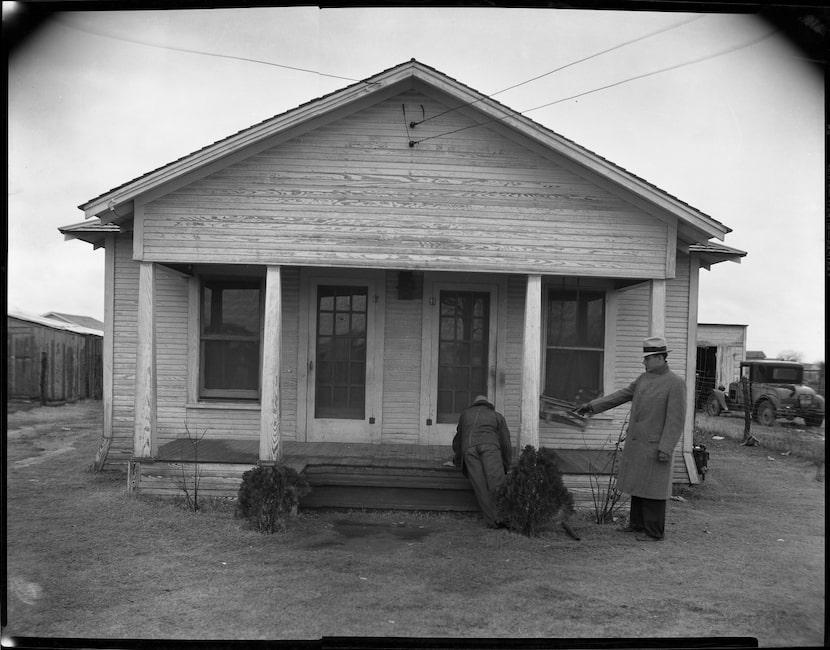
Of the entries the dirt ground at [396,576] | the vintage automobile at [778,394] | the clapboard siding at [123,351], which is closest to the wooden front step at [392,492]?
the dirt ground at [396,576]

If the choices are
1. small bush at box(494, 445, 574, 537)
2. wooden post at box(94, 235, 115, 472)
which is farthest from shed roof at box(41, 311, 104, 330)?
small bush at box(494, 445, 574, 537)

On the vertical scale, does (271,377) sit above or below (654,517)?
above


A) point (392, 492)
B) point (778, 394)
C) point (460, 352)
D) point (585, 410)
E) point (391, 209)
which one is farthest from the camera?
point (778, 394)

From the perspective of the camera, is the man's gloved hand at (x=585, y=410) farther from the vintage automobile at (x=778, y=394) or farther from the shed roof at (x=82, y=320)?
the shed roof at (x=82, y=320)

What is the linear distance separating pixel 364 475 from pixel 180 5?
5.53 metres

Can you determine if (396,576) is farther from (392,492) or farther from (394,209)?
(394,209)

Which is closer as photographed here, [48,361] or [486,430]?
[486,430]

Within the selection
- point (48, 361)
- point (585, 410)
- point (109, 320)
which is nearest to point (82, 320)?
point (48, 361)

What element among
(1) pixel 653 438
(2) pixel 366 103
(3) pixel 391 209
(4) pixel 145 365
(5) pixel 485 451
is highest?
(2) pixel 366 103

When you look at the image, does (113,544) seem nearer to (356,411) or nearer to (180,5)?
(356,411)

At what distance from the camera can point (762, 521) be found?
807cm

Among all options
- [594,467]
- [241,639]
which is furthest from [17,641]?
[594,467]

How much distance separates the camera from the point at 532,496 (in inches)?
270

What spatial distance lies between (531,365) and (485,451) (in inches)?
50.0
